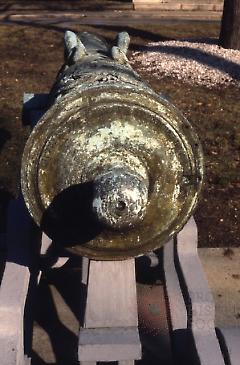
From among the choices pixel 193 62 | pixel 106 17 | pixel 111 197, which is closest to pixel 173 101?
pixel 193 62

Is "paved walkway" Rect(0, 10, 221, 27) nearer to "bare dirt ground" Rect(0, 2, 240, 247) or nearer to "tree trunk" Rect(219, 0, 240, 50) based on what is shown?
"bare dirt ground" Rect(0, 2, 240, 247)

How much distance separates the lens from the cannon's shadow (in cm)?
296


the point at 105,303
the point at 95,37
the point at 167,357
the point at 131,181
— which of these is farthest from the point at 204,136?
the point at 131,181

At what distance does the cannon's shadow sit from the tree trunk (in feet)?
26.4

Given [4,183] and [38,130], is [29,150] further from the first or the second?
[4,183]

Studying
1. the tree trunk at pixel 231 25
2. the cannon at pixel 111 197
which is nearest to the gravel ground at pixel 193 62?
the tree trunk at pixel 231 25

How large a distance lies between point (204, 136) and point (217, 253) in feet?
8.80

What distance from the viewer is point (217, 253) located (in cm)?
536

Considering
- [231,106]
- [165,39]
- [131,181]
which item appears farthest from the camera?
[165,39]

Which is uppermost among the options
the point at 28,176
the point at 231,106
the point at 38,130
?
the point at 38,130

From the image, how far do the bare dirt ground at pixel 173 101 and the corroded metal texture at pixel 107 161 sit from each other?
8.67ft

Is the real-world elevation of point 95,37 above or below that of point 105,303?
above

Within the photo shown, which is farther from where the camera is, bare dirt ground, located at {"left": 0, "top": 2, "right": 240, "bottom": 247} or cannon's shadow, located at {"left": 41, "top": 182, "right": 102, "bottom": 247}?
bare dirt ground, located at {"left": 0, "top": 2, "right": 240, "bottom": 247}

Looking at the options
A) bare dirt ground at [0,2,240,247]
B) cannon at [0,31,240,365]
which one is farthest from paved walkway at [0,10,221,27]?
cannon at [0,31,240,365]
